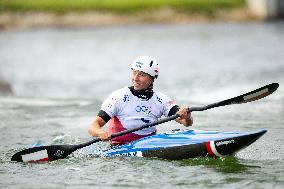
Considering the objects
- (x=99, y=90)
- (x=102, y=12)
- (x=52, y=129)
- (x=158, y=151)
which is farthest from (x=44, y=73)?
(x=102, y=12)

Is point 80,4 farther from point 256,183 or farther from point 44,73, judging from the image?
point 256,183

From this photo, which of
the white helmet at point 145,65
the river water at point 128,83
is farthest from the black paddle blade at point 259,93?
the white helmet at point 145,65

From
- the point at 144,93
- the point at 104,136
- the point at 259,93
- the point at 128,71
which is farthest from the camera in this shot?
the point at 128,71

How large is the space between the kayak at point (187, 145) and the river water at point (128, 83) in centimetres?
15

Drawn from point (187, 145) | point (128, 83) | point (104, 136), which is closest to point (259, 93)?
point (187, 145)

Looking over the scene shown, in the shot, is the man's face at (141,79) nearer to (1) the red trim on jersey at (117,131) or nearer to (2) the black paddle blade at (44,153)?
(1) the red trim on jersey at (117,131)

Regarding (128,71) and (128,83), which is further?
(128,71)

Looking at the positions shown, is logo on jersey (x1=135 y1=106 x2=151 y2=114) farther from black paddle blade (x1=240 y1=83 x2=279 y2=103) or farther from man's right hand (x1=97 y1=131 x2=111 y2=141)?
black paddle blade (x1=240 y1=83 x2=279 y2=103)

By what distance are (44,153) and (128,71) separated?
2042cm

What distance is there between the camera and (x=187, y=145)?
13234 millimetres

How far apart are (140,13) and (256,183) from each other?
51.0 meters

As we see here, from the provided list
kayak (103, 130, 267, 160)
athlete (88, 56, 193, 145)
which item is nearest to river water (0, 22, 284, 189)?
kayak (103, 130, 267, 160)

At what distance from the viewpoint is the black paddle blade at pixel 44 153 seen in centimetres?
1391

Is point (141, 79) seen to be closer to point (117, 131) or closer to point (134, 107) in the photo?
point (134, 107)
